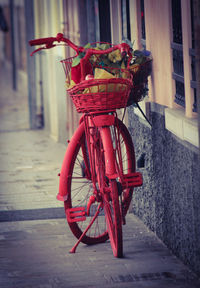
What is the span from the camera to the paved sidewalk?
471 cm

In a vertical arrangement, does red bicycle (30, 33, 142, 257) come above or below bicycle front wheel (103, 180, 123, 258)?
above

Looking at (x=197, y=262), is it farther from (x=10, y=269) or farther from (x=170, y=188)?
(x=10, y=269)

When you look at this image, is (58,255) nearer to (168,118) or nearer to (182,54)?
(168,118)

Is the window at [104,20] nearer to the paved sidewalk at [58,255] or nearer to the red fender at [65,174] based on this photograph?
the paved sidewalk at [58,255]

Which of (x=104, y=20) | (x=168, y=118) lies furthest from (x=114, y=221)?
(x=104, y=20)

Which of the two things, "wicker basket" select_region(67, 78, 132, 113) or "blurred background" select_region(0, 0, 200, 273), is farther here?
"wicker basket" select_region(67, 78, 132, 113)

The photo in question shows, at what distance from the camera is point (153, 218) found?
576cm

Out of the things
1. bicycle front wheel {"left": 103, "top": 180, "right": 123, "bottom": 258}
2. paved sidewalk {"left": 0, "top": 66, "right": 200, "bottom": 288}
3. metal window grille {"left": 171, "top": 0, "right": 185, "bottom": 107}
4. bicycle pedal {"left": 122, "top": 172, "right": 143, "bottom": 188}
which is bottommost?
paved sidewalk {"left": 0, "top": 66, "right": 200, "bottom": 288}

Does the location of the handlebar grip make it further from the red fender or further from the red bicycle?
the red fender

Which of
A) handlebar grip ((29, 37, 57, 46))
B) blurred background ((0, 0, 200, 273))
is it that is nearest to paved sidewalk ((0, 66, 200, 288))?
blurred background ((0, 0, 200, 273))

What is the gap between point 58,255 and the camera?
5328 mm

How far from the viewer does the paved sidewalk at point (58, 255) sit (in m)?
4.71

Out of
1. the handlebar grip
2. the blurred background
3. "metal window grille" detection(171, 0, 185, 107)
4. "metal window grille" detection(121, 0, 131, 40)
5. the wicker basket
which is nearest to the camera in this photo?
the blurred background

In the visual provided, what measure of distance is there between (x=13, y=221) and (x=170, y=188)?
1.73 metres
